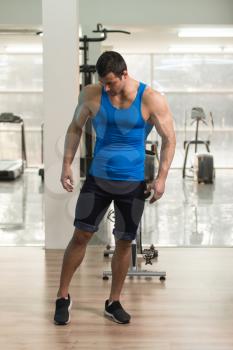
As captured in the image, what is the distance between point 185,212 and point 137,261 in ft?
7.78

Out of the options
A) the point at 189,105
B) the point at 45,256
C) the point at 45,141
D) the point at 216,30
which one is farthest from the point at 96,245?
the point at 189,105

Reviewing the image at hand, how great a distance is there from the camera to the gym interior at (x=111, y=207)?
127 inches

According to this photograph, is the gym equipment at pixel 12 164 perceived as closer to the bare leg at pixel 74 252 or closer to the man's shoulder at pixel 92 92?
the bare leg at pixel 74 252

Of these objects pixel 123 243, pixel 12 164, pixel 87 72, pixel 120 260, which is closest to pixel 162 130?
pixel 123 243

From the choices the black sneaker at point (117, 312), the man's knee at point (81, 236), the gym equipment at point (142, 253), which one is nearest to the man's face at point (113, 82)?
the man's knee at point (81, 236)

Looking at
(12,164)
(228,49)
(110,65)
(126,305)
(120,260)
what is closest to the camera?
(110,65)

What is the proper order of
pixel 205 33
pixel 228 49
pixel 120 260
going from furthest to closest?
pixel 228 49, pixel 205 33, pixel 120 260

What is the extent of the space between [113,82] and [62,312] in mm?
1309

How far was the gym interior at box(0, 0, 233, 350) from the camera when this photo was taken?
3.23 meters

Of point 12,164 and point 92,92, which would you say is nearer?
point 92,92

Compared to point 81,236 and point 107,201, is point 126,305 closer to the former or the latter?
point 81,236

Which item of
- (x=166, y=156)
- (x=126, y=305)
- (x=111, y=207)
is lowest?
(x=111, y=207)

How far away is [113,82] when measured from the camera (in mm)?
2881

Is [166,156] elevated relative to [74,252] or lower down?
elevated
